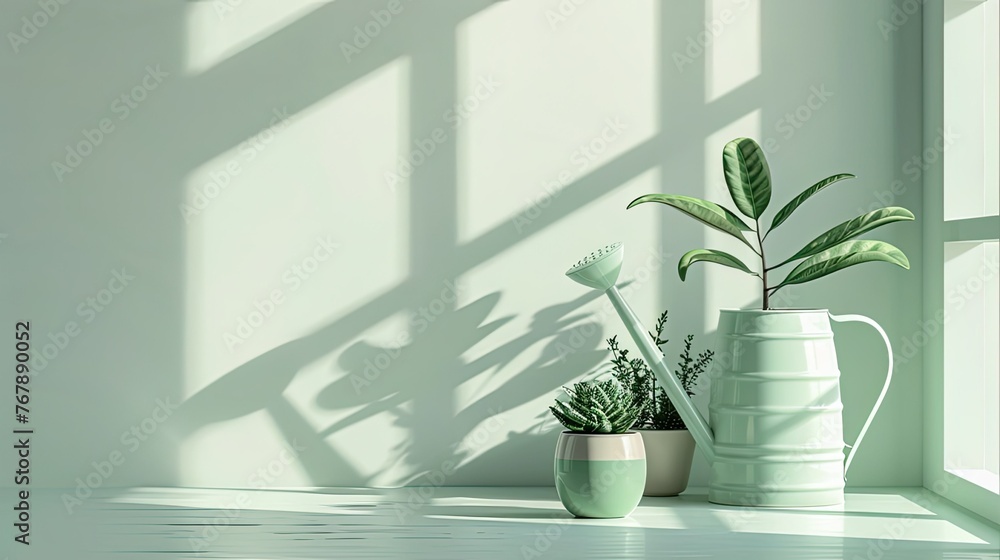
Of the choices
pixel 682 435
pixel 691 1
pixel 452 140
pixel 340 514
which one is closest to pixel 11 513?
pixel 340 514

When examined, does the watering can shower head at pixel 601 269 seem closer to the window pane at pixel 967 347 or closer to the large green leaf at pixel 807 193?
the large green leaf at pixel 807 193

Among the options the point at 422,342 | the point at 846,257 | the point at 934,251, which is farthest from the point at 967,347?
the point at 422,342

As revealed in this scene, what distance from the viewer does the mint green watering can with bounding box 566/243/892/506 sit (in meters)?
1.68

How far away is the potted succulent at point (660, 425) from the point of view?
181 centimetres

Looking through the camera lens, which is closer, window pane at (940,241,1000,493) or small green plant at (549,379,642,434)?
small green plant at (549,379,642,434)

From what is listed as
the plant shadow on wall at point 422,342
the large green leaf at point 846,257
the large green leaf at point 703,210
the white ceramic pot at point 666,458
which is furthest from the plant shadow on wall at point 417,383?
the large green leaf at point 846,257

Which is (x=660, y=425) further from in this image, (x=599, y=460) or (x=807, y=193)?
(x=807, y=193)

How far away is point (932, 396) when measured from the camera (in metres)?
1.88

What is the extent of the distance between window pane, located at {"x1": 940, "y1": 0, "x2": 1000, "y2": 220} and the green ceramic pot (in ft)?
2.42

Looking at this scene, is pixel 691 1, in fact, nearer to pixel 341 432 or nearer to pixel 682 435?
pixel 682 435

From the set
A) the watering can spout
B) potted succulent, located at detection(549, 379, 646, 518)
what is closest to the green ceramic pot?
potted succulent, located at detection(549, 379, 646, 518)

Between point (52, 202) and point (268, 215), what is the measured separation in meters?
0.40

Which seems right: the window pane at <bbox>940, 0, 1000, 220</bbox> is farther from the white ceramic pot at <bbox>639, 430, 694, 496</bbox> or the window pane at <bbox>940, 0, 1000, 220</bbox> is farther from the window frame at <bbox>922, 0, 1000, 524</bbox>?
the white ceramic pot at <bbox>639, 430, 694, 496</bbox>

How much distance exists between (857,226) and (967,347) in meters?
0.34
